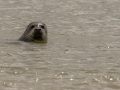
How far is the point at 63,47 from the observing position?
37.3 feet

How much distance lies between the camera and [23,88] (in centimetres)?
776

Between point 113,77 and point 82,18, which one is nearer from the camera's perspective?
point 113,77

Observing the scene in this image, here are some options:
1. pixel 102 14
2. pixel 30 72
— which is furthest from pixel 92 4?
pixel 30 72

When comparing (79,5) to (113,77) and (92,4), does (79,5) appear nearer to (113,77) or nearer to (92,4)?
(92,4)

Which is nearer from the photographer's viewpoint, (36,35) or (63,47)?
(63,47)

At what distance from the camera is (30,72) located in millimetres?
8734

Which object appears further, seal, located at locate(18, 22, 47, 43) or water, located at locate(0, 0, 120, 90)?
seal, located at locate(18, 22, 47, 43)

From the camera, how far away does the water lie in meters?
8.26

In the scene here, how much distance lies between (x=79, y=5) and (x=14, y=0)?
2.24 meters

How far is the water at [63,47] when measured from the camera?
826 centimetres

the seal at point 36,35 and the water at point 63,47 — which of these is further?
the seal at point 36,35

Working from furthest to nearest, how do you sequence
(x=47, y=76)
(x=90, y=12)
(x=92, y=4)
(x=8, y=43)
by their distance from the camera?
(x=92, y=4) → (x=90, y=12) → (x=8, y=43) → (x=47, y=76)

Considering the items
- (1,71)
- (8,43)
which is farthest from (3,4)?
(1,71)

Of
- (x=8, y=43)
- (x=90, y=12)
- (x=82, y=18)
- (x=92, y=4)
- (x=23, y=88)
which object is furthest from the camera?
(x=92, y=4)
